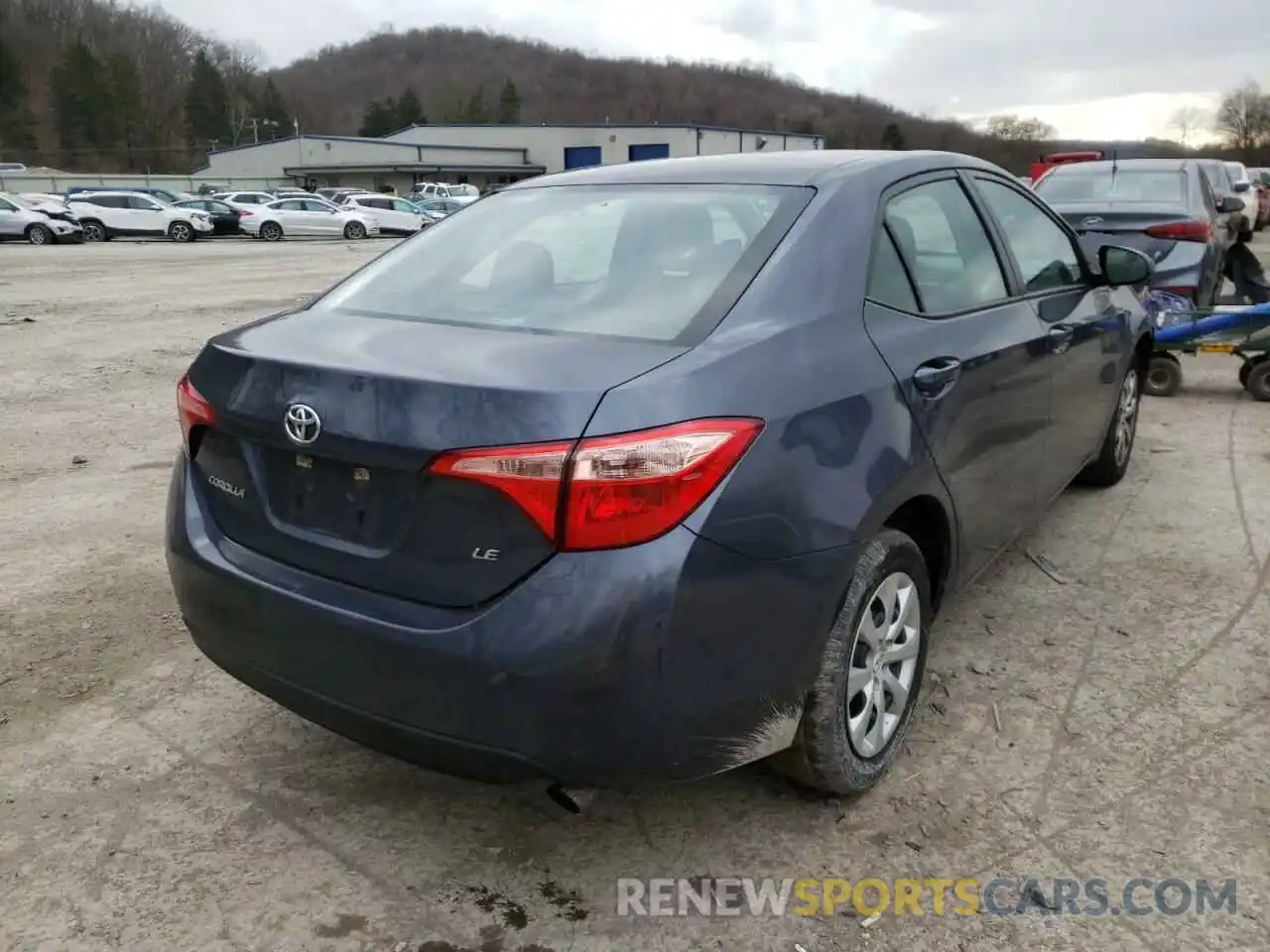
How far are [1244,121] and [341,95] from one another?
113 metres

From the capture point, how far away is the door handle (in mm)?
2822

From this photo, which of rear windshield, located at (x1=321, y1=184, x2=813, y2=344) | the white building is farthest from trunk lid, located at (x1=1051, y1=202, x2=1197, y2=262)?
the white building

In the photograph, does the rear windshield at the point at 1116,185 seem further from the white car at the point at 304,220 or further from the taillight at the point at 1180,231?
the white car at the point at 304,220

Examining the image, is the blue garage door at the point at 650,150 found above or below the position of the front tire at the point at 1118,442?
above

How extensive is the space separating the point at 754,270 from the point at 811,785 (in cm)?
133

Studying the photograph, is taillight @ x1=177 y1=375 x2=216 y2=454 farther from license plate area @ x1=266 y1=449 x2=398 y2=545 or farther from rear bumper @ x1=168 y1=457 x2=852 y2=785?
rear bumper @ x1=168 y1=457 x2=852 y2=785

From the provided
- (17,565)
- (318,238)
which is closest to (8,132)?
(318,238)

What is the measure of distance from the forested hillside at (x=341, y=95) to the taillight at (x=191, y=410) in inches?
2761

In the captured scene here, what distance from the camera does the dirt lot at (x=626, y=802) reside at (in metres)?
2.39

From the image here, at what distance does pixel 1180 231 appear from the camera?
8.17 m

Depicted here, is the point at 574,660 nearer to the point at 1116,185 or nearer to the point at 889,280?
the point at 889,280

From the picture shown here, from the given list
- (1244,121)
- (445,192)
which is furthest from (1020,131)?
(445,192)

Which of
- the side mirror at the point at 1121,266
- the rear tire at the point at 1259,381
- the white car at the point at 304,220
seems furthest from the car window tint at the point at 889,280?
the white car at the point at 304,220

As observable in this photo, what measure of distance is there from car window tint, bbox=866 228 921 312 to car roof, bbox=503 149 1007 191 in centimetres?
24
